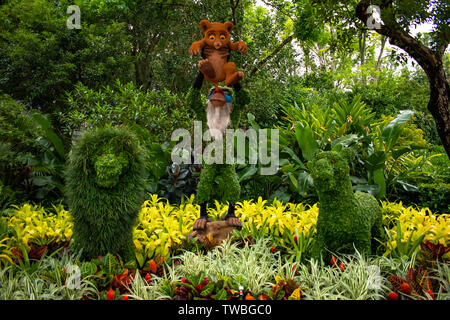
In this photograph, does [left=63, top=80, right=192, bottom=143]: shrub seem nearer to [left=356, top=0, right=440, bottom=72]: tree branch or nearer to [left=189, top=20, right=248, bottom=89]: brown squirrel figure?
[left=189, top=20, right=248, bottom=89]: brown squirrel figure

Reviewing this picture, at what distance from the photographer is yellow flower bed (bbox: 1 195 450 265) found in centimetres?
240

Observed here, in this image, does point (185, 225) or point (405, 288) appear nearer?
point (405, 288)

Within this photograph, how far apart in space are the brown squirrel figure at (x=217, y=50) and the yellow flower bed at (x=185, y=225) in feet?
4.13

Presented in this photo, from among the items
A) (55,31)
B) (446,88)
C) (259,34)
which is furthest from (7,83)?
(446,88)

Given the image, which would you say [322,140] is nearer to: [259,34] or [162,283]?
[162,283]

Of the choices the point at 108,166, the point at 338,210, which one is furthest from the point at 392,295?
the point at 108,166

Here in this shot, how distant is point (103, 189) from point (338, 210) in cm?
165

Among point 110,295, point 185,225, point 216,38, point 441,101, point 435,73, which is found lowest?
point 110,295

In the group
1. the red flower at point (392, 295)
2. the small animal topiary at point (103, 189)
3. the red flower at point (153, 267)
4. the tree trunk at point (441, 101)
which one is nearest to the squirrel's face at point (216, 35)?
the small animal topiary at point (103, 189)

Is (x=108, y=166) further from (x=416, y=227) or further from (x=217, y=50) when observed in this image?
(x=416, y=227)

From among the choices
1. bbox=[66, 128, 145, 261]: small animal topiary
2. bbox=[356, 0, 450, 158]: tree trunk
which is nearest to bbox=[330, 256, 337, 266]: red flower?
bbox=[356, 0, 450, 158]: tree trunk

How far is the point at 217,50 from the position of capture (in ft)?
8.32

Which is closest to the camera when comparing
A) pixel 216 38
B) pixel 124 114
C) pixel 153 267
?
pixel 153 267

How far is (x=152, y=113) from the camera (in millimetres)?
4996
